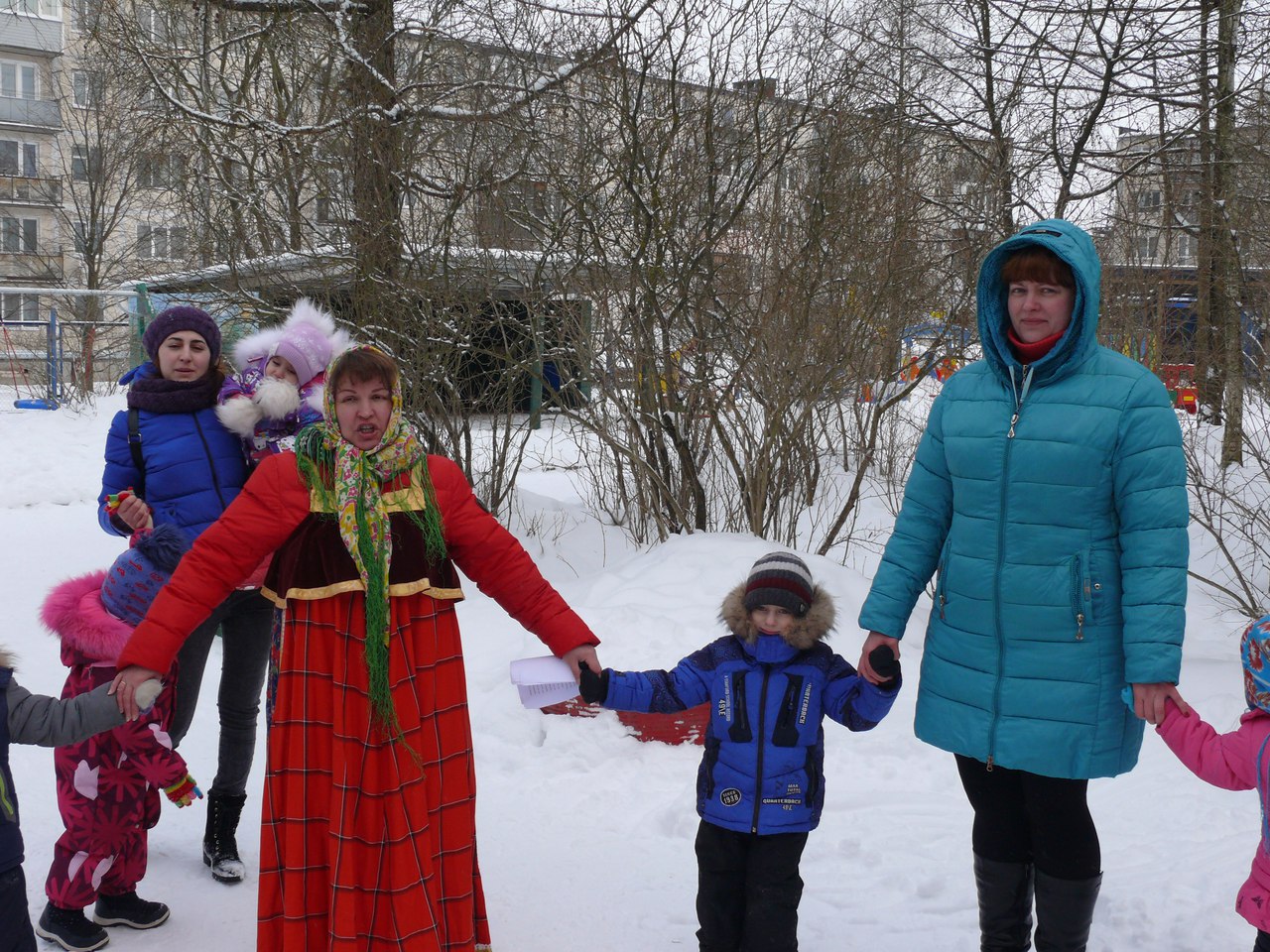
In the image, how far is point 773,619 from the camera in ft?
8.51

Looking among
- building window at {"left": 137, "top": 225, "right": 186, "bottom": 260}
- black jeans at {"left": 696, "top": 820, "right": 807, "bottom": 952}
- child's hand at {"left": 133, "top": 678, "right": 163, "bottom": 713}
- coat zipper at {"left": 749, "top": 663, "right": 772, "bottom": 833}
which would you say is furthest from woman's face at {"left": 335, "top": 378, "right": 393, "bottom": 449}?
building window at {"left": 137, "top": 225, "right": 186, "bottom": 260}

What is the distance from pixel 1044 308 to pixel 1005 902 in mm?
1379

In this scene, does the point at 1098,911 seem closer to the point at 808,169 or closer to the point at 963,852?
the point at 963,852

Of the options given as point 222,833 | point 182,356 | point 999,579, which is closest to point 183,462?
point 182,356

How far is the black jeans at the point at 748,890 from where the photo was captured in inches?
103

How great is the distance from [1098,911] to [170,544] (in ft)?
9.31

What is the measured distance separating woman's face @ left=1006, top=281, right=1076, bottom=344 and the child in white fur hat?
6.44 ft

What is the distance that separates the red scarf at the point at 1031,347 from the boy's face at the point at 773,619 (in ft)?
2.65

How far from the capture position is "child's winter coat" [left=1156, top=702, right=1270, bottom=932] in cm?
213

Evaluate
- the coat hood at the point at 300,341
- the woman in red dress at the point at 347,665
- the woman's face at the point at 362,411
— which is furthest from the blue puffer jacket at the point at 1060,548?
the coat hood at the point at 300,341

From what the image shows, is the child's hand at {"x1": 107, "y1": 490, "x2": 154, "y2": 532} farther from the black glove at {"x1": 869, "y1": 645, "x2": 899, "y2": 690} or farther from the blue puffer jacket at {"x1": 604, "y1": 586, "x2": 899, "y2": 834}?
the black glove at {"x1": 869, "y1": 645, "x2": 899, "y2": 690}

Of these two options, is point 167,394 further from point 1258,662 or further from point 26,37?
point 26,37

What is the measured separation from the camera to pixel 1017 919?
249cm

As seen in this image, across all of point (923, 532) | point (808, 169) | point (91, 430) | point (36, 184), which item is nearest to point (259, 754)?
point (923, 532)
